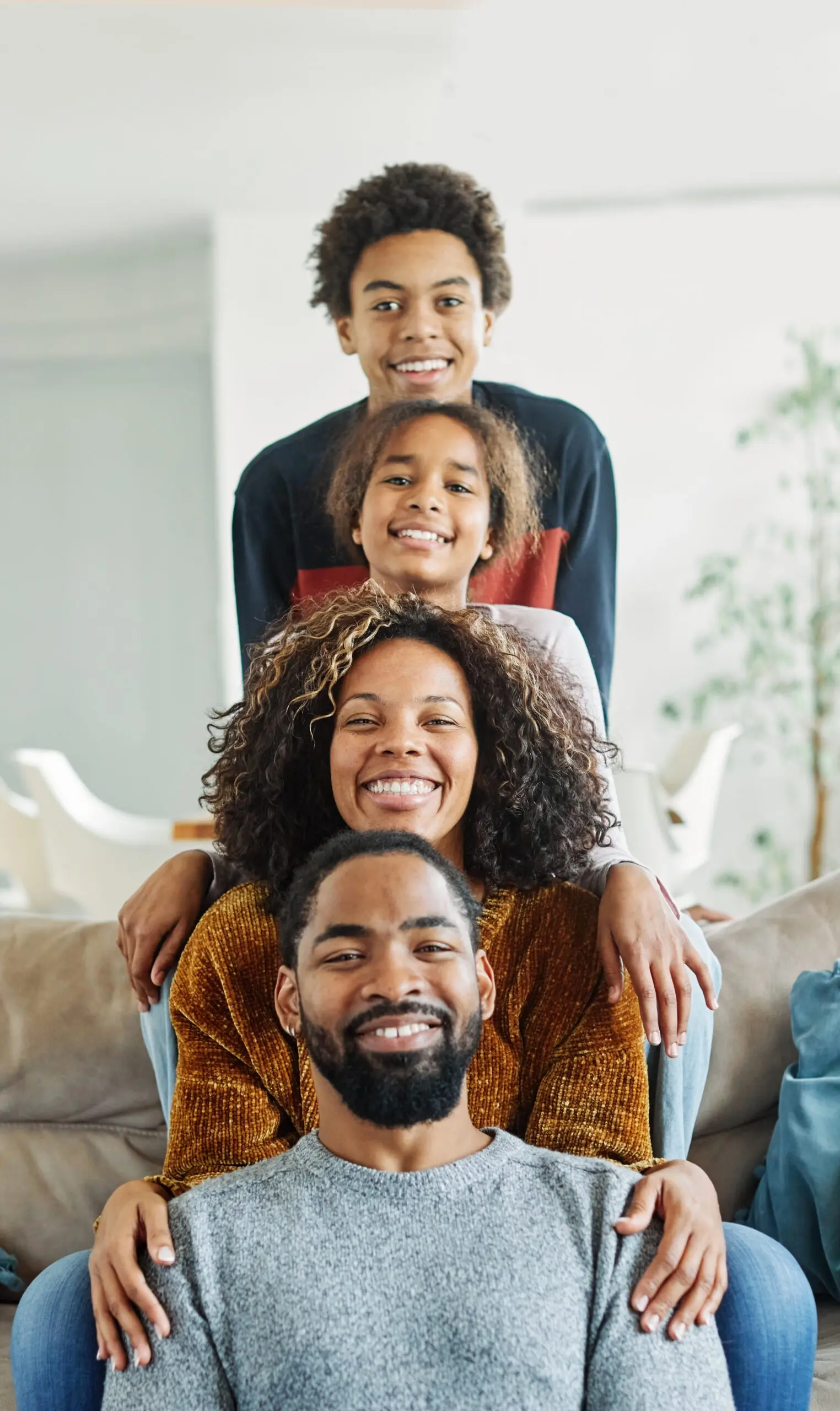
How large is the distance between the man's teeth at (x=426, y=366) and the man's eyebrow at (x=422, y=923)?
1408 millimetres

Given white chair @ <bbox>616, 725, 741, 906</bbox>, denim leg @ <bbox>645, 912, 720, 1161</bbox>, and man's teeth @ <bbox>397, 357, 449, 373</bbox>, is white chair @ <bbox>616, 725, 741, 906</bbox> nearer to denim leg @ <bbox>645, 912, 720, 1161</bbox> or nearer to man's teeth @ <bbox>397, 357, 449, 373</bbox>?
man's teeth @ <bbox>397, 357, 449, 373</bbox>

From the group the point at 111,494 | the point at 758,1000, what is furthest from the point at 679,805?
the point at 111,494

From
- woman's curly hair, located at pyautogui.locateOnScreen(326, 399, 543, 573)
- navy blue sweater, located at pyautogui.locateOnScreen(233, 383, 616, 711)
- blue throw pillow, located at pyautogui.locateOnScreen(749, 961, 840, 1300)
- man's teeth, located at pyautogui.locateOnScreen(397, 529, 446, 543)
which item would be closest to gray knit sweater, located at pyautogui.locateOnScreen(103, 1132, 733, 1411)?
blue throw pillow, located at pyautogui.locateOnScreen(749, 961, 840, 1300)

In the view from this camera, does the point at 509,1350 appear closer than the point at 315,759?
Yes

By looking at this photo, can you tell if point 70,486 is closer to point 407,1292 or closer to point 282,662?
point 282,662

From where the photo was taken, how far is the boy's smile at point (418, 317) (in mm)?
2350

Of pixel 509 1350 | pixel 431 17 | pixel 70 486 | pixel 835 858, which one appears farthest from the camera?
pixel 835 858

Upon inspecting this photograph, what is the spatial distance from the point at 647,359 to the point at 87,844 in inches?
73.0

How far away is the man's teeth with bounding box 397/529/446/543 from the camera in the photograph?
6.12 ft

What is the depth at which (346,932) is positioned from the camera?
1207mm

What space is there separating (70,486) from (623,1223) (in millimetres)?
2531

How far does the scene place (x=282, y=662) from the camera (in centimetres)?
163

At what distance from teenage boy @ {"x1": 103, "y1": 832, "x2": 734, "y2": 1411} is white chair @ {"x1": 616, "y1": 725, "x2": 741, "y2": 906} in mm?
1425

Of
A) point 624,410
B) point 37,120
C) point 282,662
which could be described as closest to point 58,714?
point 37,120
